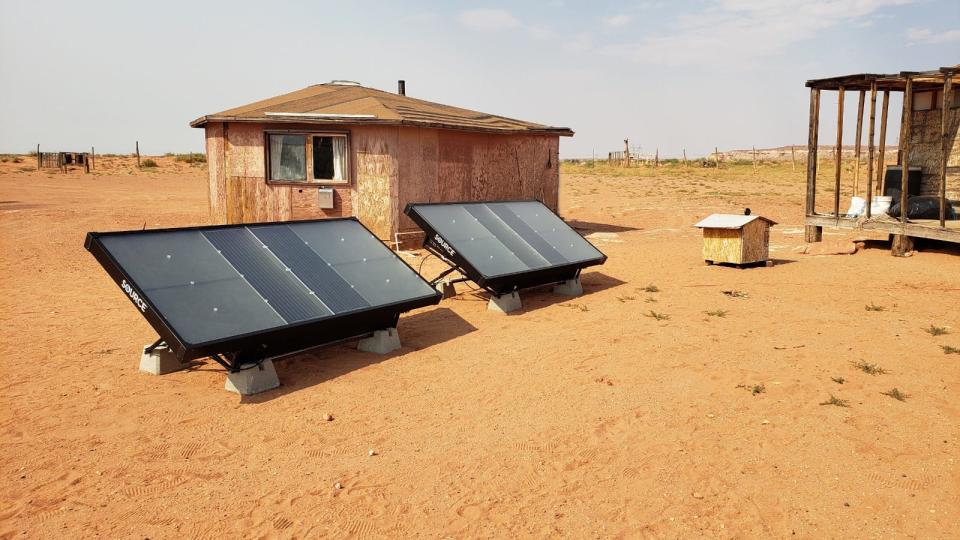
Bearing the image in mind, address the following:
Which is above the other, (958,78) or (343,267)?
(958,78)

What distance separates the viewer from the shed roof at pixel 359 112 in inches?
607

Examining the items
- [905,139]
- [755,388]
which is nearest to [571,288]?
[755,388]

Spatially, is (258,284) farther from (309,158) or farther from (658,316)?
(309,158)

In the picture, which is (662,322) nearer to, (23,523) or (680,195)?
(23,523)

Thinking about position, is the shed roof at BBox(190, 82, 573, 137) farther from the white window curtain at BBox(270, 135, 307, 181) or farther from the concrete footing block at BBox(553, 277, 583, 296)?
the concrete footing block at BBox(553, 277, 583, 296)

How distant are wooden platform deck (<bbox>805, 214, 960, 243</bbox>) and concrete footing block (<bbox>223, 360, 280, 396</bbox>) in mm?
13351

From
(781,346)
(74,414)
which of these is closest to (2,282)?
(74,414)

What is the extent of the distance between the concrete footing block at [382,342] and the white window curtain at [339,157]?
8348 millimetres

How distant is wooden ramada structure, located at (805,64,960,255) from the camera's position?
47.7 feet

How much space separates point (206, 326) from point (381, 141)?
9780 mm

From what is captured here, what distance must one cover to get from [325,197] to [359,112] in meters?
2.06

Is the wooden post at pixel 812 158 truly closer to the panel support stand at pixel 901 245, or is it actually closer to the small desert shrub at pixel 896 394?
the panel support stand at pixel 901 245

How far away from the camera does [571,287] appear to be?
37.0 ft

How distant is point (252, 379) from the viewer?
6.65 metres
